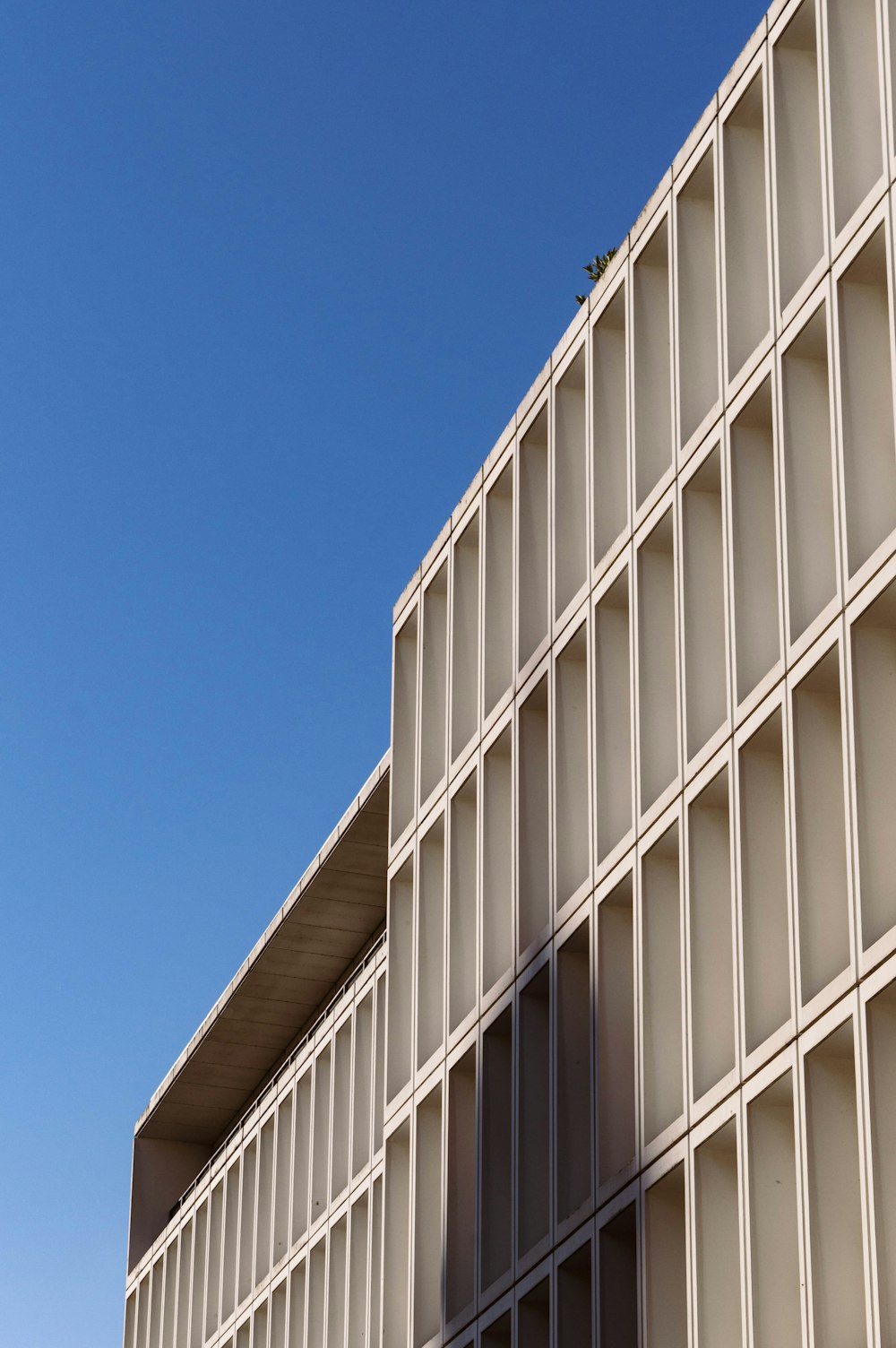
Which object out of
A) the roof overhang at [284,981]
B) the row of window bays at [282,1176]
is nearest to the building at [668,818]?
the row of window bays at [282,1176]

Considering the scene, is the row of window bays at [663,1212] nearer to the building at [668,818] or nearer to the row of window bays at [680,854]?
the building at [668,818]

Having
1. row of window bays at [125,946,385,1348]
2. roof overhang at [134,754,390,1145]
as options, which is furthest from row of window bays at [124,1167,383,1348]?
roof overhang at [134,754,390,1145]

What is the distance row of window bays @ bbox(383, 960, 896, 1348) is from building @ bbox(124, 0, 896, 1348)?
0.11 feet

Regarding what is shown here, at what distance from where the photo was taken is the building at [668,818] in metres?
19.4

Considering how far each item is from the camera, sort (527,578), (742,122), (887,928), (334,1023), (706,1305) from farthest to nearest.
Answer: (334,1023), (527,578), (742,122), (706,1305), (887,928)

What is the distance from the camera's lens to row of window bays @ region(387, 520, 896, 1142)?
1925 centimetres

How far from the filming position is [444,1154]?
28484 millimetres

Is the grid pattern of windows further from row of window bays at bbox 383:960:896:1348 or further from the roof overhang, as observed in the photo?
the roof overhang

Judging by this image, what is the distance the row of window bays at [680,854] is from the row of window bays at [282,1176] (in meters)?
2.20

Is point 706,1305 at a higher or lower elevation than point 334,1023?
lower

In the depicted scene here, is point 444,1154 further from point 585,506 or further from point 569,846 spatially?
point 585,506

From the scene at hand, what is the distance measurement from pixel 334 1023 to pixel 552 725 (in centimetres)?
1005

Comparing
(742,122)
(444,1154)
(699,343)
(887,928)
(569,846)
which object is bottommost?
(887,928)

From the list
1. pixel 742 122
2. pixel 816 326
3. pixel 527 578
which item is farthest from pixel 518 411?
pixel 816 326
